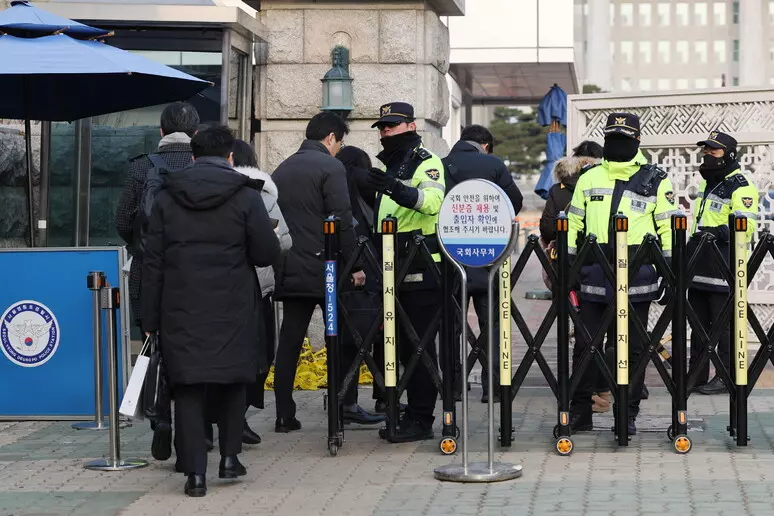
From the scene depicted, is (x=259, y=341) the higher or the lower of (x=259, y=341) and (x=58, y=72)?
the lower

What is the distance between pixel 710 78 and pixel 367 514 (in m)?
160

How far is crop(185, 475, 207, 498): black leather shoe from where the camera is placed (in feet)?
23.8

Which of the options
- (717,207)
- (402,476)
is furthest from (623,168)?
(717,207)

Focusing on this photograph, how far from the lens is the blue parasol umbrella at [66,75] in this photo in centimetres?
927

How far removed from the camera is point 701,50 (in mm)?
160750

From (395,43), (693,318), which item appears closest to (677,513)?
(693,318)

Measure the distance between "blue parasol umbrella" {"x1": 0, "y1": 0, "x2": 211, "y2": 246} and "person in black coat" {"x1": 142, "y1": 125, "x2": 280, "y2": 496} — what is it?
219 centimetres

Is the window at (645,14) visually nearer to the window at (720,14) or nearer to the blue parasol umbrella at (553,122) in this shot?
the window at (720,14)

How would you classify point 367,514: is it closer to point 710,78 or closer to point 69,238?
point 69,238

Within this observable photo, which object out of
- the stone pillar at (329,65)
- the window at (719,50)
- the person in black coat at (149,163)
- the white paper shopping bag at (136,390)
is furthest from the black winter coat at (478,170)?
the window at (719,50)

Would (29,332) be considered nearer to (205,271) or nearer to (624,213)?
(205,271)

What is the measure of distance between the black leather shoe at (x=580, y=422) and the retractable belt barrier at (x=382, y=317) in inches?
36.1

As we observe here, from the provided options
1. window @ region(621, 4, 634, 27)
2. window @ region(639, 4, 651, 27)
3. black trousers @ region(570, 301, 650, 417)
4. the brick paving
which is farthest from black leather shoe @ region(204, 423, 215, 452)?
window @ region(639, 4, 651, 27)

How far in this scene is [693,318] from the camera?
27.0ft
